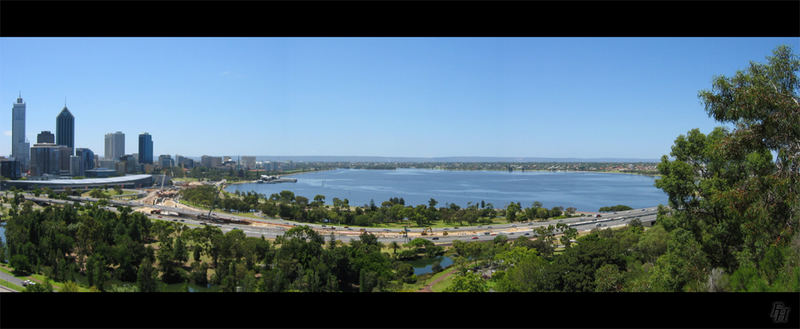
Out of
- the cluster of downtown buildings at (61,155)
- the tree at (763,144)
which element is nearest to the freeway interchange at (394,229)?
the cluster of downtown buildings at (61,155)

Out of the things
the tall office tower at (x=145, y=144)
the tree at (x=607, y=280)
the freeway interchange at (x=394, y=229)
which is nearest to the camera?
the tall office tower at (x=145, y=144)

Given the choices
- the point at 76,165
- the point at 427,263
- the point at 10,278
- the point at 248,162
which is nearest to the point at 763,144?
the point at 427,263

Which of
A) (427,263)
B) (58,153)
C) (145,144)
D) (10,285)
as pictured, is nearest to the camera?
(10,285)

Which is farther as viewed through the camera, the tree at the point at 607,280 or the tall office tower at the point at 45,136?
the tree at the point at 607,280

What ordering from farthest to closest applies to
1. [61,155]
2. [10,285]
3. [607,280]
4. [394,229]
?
1. [394,229]
2. [61,155]
3. [10,285]
4. [607,280]

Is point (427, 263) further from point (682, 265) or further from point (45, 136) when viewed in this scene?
point (45, 136)

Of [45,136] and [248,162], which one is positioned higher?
[45,136]

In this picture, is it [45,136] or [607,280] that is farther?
[607,280]

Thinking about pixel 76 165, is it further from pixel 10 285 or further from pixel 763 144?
pixel 763 144

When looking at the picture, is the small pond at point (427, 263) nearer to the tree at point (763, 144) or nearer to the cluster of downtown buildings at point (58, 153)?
the cluster of downtown buildings at point (58, 153)

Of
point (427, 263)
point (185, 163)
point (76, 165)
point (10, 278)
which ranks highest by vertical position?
point (76, 165)

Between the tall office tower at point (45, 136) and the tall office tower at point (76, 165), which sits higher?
the tall office tower at point (45, 136)
